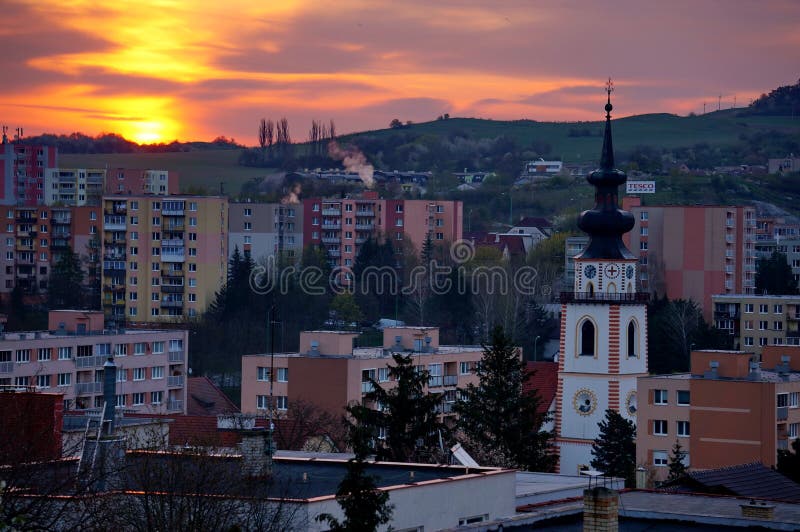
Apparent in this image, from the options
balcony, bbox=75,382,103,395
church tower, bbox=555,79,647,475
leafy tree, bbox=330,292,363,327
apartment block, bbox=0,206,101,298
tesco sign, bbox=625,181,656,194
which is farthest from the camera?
tesco sign, bbox=625,181,656,194

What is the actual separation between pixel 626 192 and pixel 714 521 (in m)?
101

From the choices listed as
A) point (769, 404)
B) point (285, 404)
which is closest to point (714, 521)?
point (769, 404)

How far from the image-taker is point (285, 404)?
2280 inches

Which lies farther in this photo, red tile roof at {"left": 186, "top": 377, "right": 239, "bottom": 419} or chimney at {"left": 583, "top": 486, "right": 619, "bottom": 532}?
red tile roof at {"left": 186, "top": 377, "right": 239, "bottom": 419}

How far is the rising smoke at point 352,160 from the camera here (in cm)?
17025

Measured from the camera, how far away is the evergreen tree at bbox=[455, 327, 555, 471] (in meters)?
46.5

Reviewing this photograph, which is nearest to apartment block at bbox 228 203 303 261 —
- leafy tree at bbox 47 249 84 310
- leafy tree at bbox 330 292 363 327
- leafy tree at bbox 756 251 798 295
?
leafy tree at bbox 47 249 84 310

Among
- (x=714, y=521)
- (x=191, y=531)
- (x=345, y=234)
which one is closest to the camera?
(x=191, y=531)

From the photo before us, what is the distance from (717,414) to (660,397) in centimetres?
203

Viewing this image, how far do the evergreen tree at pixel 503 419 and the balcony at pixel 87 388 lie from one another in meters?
16.0

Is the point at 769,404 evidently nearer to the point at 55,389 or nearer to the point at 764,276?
the point at 55,389

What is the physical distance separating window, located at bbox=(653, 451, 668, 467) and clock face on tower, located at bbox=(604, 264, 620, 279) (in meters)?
7.66

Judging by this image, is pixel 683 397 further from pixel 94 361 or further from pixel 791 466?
pixel 94 361

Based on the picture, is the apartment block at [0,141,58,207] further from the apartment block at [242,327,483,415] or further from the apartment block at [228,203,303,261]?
the apartment block at [242,327,483,415]
